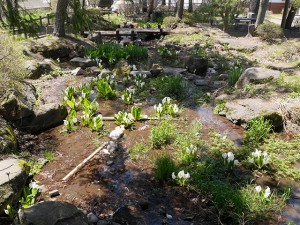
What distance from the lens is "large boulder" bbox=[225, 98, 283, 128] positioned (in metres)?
7.39

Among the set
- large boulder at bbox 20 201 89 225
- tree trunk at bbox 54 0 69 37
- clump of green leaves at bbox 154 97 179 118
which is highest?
tree trunk at bbox 54 0 69 37

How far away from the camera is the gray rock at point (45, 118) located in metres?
7.20

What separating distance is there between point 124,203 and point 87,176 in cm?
108

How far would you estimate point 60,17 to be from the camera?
47.9ft

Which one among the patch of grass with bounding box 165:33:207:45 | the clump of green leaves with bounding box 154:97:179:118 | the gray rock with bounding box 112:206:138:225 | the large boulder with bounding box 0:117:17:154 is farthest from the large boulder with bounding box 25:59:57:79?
the patch of grass with bounding box 165:33:207:45

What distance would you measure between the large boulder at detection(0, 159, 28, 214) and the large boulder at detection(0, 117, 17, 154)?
754 mm

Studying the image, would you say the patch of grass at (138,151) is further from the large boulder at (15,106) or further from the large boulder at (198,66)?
the large boulder at (198,66)

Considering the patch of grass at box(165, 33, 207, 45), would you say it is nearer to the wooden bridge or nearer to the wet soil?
the wooden bridge

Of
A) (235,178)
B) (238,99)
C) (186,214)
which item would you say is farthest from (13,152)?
(238,99)

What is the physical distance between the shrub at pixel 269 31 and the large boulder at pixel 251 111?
403 inches

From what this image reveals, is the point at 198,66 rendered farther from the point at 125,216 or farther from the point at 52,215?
the point at 52,215

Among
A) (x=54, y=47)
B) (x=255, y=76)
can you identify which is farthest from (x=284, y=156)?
(x=54, y=47)

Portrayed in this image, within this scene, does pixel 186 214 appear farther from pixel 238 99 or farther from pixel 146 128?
pixel 238 99

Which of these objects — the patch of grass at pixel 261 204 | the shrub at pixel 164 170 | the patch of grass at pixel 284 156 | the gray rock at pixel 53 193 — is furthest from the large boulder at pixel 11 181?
the patch of grass at pixel 284 156
